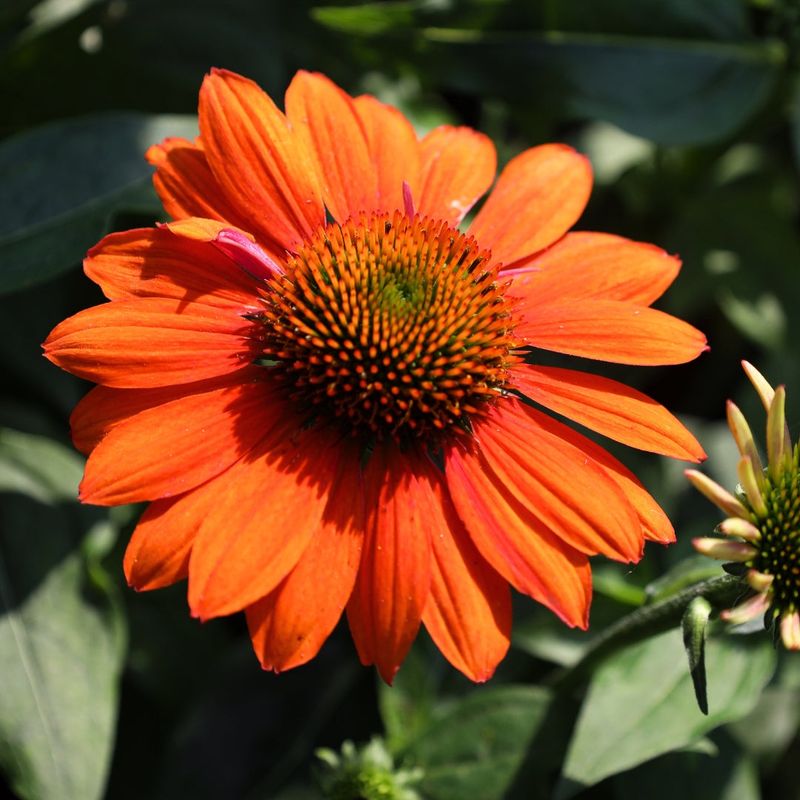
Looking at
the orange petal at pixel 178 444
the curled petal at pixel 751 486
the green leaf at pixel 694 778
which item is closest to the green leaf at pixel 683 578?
the curled petal at pixel 751 486

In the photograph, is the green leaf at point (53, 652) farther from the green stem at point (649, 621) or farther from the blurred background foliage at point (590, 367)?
the green stem at point (649, 621)

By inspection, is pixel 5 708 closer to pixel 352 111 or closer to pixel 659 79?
pixel 352 111

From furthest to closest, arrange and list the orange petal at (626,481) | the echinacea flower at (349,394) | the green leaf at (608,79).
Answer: the green leaf at (608,79) < the orange petal at (626,481) < the echinacea flower at (349,394)

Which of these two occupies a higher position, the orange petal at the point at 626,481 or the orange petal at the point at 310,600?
the orange petal at the point at 310,600

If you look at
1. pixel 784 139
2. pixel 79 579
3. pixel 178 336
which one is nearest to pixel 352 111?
pixel 178 336

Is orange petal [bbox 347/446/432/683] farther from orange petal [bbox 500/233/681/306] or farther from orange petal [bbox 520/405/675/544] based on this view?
orange petal [bbox 500/233/681/306]

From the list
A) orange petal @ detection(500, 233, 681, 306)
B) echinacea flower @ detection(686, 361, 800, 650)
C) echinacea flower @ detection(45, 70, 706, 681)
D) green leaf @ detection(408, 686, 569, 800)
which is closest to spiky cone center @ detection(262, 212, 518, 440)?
echinacea flower @ detection(45, 70, 706, 681)

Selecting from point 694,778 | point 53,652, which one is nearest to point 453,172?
point 53,652
